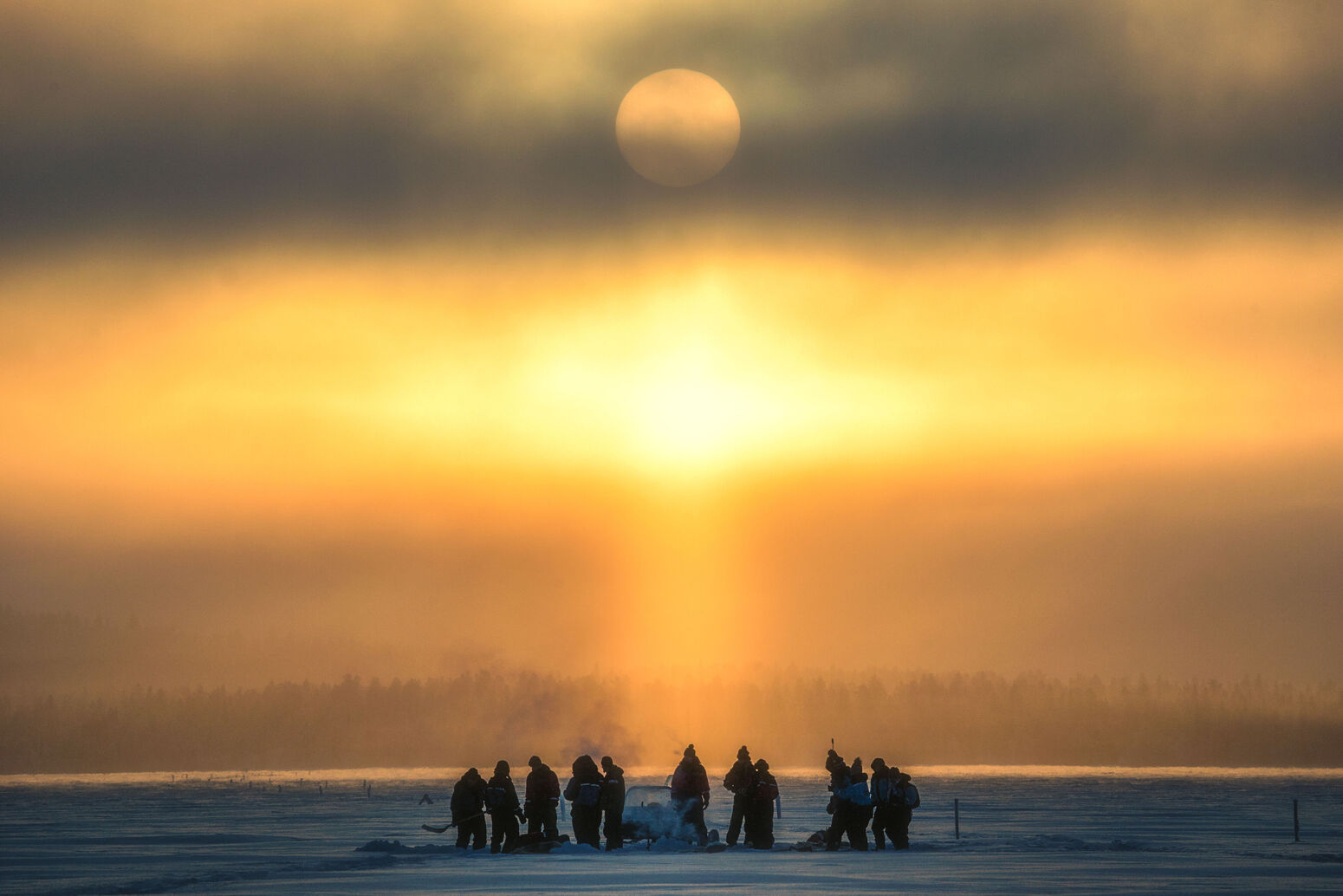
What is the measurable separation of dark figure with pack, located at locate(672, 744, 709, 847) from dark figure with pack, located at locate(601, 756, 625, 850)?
126cm

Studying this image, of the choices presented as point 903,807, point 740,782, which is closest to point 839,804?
point 903,807

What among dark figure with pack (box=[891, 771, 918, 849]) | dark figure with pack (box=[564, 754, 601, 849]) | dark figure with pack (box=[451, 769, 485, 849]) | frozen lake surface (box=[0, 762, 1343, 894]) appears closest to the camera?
frozen lake surface (box=[0, 762, 1343, 894])

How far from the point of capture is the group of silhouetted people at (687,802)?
3278cm

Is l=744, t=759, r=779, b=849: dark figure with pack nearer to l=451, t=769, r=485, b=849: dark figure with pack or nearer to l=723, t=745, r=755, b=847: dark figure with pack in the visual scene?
l=723, t=745, r=755, b=847: dark figure with pack

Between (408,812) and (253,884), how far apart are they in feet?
158

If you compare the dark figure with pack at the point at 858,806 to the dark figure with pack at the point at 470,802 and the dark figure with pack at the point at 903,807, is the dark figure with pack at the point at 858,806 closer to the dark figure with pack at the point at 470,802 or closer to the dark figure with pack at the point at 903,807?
the dark figure with pack at the point at 903,807

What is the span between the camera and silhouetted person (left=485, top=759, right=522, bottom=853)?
3284 centimetres

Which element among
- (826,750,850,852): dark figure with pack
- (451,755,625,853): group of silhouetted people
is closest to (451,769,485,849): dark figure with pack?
(451,755,625,853): group of silhouetted people

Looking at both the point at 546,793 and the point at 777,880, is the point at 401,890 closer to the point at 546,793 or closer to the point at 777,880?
the point at 777,880

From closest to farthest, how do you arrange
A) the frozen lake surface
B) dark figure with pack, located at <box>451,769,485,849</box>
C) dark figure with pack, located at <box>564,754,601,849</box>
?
the frozen lake surface < dark figure with pack, located at <box>564,754,601,849</box> < dark figure with pack, located at <box>451,769,485,849</box>

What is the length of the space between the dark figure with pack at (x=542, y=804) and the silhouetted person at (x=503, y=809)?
0.34 metres

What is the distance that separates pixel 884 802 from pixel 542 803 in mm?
7645

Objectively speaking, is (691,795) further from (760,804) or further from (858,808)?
(858,808)

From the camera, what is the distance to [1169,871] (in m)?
26.6
